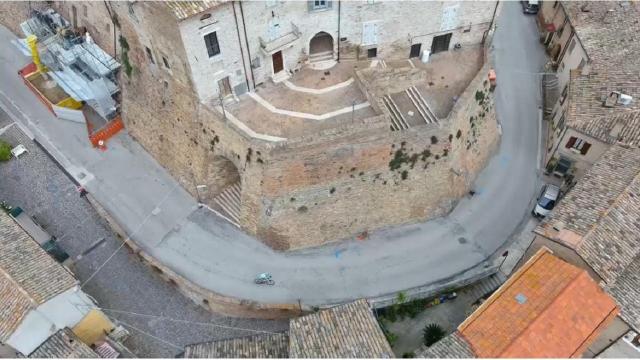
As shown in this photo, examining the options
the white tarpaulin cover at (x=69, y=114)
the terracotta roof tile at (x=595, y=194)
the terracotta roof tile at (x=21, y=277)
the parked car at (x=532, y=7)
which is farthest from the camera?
the parked car at (x=532, y=7)

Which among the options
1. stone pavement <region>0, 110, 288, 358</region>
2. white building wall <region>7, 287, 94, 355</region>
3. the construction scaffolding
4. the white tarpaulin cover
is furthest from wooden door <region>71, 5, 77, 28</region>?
white building wall <region>7, 287, 94, 355</region>

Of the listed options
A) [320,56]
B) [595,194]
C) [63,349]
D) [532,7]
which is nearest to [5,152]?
[63,349]

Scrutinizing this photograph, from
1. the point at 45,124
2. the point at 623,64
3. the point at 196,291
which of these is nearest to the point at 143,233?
the point at 196,291

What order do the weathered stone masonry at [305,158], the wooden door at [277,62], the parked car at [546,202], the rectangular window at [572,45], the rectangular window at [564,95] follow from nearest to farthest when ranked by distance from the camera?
the weathered stone masonry at [305,158]
the wooden door at [277,62]
the parked car at [546,202]
the rectangular window at [564,95]
the rectangular window at [572,45]

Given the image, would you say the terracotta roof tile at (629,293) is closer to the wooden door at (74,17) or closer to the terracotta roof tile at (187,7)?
the terracotta roof tile at (187,7)

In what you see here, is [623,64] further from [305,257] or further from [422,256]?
[305,257]

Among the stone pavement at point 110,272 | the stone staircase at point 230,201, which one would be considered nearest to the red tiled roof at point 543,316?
the stone pavement at point 110,272

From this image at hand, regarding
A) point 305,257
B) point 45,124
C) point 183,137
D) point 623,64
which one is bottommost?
point 305,257
